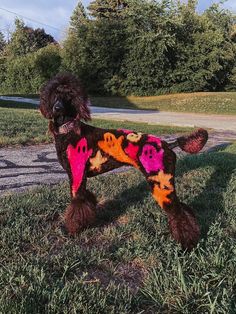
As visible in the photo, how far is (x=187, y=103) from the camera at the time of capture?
96.7 ft

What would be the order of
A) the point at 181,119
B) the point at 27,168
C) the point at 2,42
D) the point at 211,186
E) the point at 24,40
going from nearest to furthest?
the point at 211,186
the point at 27,168
the point at 181,119
the point at 24,40
the point at 2,42

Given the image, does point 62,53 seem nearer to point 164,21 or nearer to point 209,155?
point 164,21

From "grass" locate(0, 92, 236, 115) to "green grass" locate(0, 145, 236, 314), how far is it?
70.0 feet

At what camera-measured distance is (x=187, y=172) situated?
22.8 ft

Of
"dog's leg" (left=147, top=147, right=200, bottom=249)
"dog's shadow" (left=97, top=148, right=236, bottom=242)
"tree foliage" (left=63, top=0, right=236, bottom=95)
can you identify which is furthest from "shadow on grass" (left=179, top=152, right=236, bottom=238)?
"tree foliage" (left=63, top=0, right=236, bottom=95)

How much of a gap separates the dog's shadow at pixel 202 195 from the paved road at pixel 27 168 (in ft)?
3.94

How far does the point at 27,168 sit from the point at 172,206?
13.7ft

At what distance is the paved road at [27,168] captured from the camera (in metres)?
6.25

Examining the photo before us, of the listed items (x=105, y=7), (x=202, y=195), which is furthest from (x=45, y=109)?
(x=105, y=7)

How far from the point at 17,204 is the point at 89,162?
121 centimetres

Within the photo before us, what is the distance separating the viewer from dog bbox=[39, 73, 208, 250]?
3.73 m

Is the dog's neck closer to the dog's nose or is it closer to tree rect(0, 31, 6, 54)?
the dog's nose

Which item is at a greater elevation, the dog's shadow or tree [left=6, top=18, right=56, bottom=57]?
tree [left=6, top=18, right=56, bottom=57]

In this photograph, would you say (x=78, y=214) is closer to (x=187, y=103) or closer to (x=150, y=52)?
(x=187, y=103)
